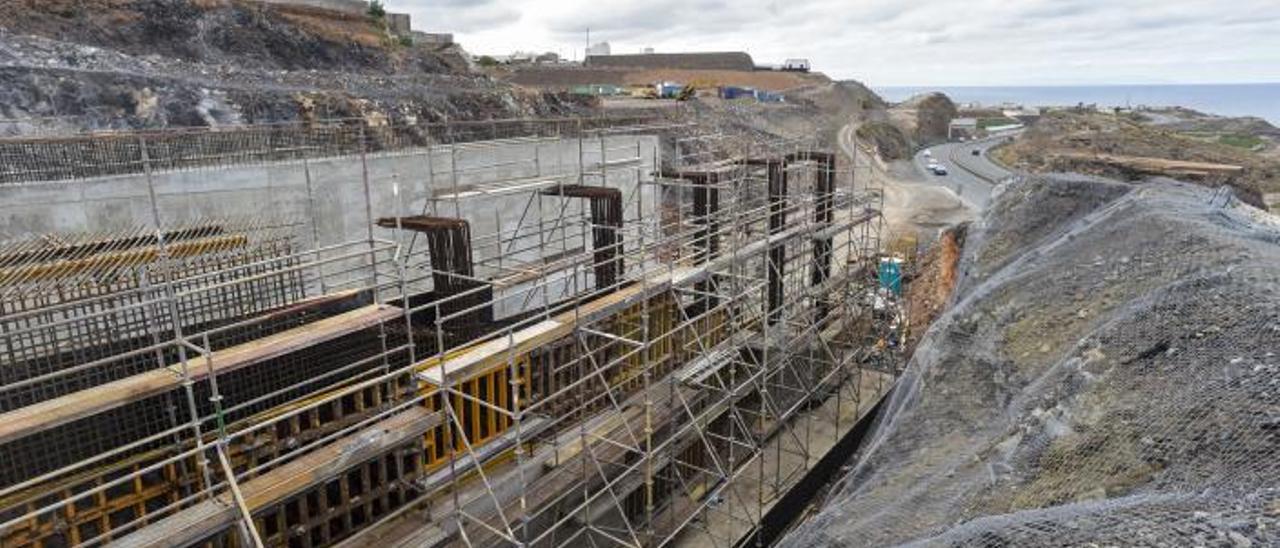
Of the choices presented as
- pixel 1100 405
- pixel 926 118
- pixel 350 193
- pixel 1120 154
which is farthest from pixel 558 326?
pixel 926 118

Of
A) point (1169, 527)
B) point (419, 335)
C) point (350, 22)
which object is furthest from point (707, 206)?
point (350, 22)

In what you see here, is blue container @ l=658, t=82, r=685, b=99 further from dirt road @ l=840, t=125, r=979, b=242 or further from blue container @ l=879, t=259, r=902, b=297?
blue container @ l=879, t=259, r=902, b=297

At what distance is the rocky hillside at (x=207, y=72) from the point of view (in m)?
17.2

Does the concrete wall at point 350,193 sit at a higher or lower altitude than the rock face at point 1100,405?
higher

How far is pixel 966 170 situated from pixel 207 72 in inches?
1882

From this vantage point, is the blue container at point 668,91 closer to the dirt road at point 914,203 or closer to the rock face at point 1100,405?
the dirt road at point 914,203

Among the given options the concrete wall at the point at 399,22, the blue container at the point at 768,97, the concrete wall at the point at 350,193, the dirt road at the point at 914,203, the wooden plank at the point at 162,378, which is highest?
the concrete wall at the point at 399,22

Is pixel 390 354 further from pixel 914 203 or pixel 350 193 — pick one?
pixel 914 203

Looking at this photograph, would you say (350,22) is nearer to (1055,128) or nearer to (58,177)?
(58,177)

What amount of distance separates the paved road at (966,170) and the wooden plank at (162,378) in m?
33.6

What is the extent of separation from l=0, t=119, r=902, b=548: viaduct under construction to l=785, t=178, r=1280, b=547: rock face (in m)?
3.22

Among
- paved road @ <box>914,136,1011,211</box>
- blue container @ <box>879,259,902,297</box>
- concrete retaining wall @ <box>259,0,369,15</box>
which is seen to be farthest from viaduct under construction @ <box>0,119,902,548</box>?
concrete retaining wall @ <box>259,0,369,15</box>

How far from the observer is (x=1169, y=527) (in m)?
3.65

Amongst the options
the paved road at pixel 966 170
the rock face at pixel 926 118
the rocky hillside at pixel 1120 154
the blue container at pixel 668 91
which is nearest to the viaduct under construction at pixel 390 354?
the rocky hillside at pixel 1120 154
